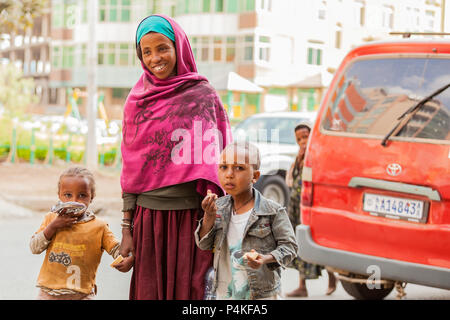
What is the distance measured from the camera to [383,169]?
16.4 ft

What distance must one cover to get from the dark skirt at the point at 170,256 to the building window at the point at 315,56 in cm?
3543

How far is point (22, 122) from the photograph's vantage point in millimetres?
17562

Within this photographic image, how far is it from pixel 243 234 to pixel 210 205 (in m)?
0.26

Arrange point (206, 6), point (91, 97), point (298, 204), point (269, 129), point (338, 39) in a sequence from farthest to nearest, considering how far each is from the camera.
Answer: point (338, 39) → point (206, 6) → point (91, 97) → point (269, 129) → point (298, 204)

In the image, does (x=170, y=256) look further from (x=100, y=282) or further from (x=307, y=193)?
(x=100, y=282)

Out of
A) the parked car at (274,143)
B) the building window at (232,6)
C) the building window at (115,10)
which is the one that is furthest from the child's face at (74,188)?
the building window at (115,10)

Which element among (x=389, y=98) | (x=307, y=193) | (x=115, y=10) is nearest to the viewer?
(x=389, y=98)

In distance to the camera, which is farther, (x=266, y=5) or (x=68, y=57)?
(x=68, y=57)

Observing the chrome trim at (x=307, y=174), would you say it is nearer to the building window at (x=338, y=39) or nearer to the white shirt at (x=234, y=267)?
the white shirt at (x=234, y=267)

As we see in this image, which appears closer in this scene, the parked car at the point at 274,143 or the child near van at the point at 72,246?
the child near van at the point at 72,246

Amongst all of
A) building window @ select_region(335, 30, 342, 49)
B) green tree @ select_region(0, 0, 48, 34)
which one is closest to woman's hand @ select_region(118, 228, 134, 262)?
green tree @ select_region(0, 0, 48, 34)

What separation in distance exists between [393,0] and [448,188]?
3864cm

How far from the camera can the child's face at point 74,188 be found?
341cm

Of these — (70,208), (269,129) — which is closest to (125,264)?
(70,208)
